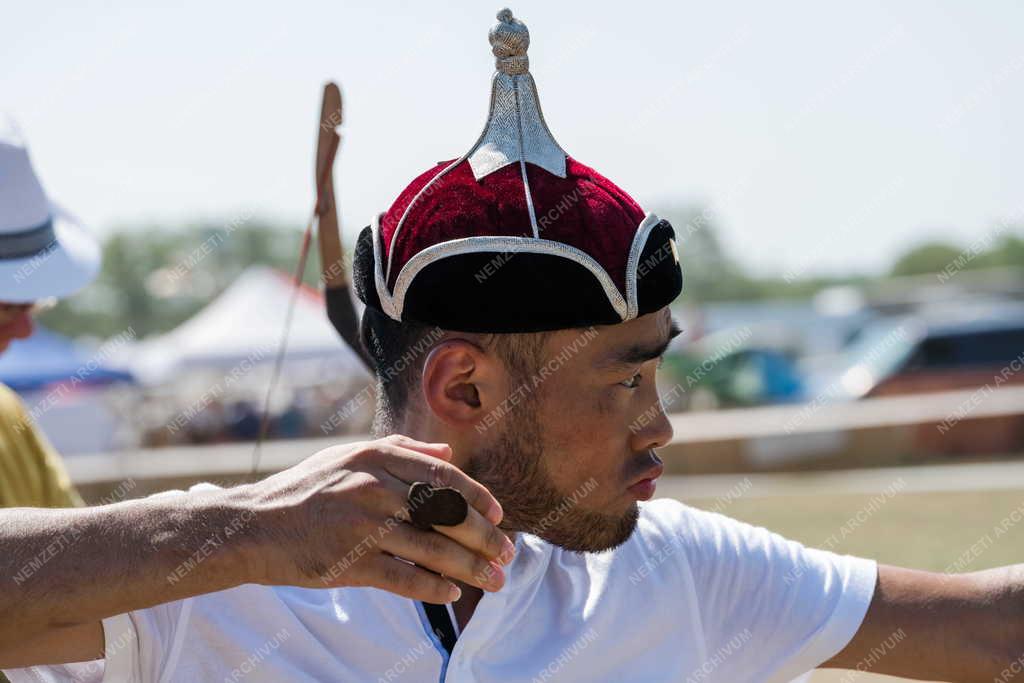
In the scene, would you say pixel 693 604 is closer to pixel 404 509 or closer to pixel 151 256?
pixel 404 509

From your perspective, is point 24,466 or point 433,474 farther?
point 24,466

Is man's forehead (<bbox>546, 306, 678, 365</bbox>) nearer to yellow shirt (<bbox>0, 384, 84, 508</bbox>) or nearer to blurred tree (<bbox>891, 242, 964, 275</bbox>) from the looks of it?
yellow shirt (<bbox>0, 384, 84, 508</bbox>)

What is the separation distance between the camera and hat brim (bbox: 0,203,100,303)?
3.45 meters

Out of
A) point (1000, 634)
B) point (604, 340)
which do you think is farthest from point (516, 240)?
Answer: point (1000, 634)

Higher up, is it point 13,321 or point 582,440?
point 582,440

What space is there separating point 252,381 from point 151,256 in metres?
66.7

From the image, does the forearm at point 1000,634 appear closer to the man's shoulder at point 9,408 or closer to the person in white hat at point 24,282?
A: the person in white hat at point 24,282

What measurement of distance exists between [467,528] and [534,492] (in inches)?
27.4

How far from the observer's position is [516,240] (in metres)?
2.12

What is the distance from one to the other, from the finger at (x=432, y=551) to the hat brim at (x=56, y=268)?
7.66 feet

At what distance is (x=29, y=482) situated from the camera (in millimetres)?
3576

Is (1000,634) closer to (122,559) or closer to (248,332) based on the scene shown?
(122,559)

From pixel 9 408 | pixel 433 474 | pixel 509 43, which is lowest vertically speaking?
pixel 9 408

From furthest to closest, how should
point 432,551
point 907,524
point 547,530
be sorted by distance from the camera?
point 907,524 → point 547,530 → point 432,551
